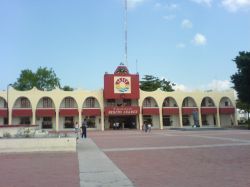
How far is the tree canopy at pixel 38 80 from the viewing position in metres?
84.8

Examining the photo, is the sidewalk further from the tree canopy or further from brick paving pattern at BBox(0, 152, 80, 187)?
the tree canopy

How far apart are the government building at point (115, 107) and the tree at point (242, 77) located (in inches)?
380

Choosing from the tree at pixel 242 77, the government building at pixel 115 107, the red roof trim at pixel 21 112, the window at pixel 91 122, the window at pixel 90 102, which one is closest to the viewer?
the tree at pixel 242 77

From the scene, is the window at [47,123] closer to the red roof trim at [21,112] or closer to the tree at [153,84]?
the red roof trim at [21,112]

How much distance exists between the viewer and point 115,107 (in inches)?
2530

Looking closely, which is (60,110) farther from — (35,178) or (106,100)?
(35,178)

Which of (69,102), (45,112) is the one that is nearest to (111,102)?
(69,102)

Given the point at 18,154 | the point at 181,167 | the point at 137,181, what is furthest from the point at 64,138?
the point at 137,181

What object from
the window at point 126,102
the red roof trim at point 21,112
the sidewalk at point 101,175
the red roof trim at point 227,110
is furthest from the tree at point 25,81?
the sidewalk at point 101,175

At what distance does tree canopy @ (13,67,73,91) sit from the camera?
84.8 meters

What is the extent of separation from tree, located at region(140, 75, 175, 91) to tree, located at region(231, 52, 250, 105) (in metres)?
24.7

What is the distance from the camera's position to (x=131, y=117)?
68.4 m

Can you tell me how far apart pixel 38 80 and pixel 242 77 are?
48.4m

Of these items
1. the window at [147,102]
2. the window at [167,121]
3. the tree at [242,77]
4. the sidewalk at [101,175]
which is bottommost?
the sidewalk at [101,175]
